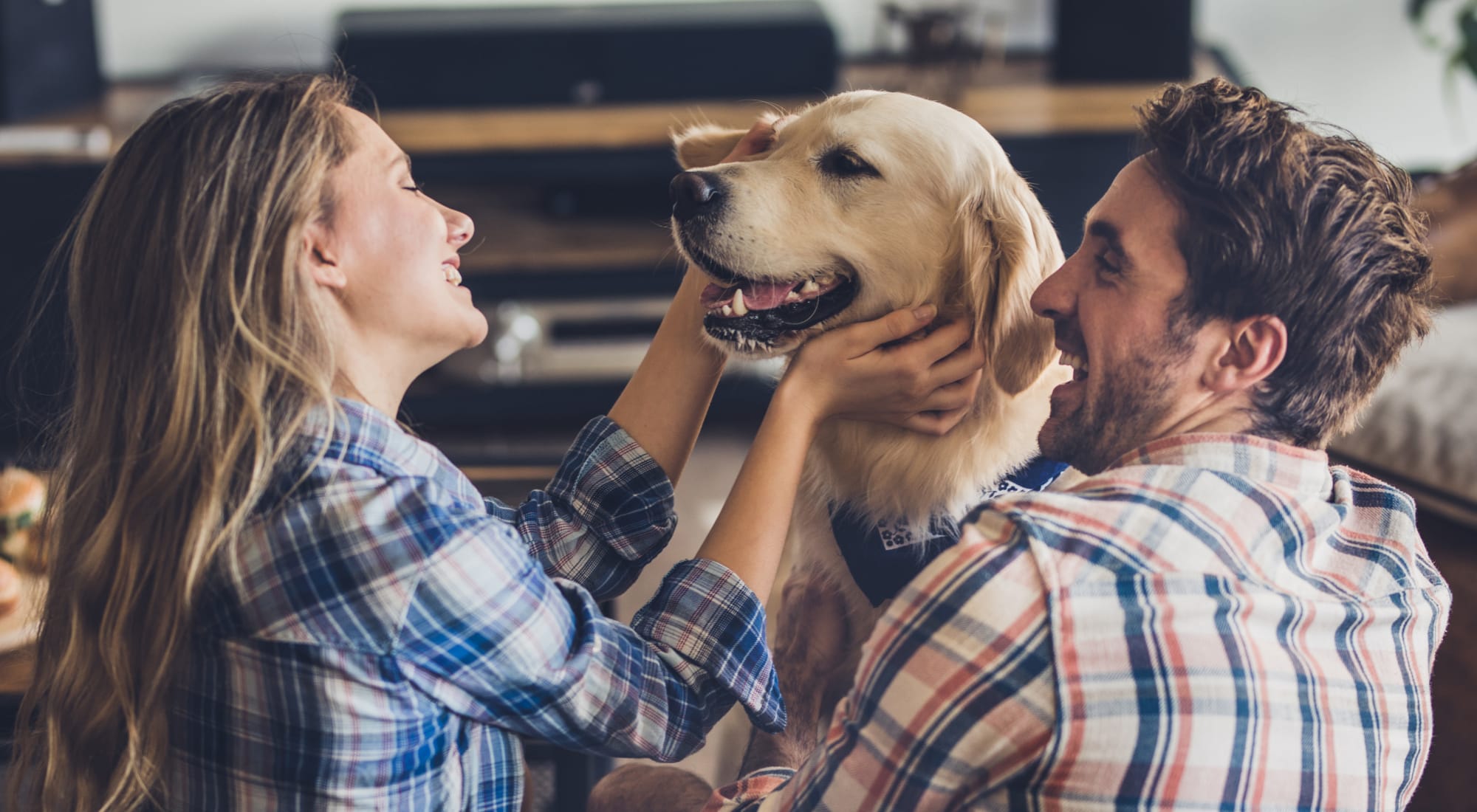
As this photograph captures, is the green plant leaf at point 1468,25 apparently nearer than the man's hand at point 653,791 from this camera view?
No

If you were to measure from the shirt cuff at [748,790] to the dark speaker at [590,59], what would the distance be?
2493 mm

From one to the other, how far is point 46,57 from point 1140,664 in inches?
136

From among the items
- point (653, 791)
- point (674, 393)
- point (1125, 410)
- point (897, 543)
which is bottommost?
point (653, 791)

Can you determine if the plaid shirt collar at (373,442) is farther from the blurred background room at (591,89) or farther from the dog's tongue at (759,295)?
the blurred background room at (591,89)

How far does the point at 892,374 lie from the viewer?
1.02m

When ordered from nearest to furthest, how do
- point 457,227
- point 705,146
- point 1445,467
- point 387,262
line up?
point 387,262 < point 457,227 < point 705,146 < point 1445,467

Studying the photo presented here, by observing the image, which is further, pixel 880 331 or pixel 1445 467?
pixel 1445 467

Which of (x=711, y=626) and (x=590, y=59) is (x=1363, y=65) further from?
(x=711, y=626)

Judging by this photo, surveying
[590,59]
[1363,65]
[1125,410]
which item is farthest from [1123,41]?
[1125,410]

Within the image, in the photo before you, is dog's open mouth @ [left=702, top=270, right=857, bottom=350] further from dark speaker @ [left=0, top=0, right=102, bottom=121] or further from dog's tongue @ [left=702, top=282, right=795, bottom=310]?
dark speaker @ [left=0, top=0, right=102, bottom=121]

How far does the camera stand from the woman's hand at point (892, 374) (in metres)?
1.01

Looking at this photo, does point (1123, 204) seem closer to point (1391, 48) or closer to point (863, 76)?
point (863, 76)

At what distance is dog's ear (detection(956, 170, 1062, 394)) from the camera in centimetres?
103

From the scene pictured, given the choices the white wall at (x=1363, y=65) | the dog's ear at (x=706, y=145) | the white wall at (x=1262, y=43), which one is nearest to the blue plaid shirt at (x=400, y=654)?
the dog's ear at (x=706, y=145)
